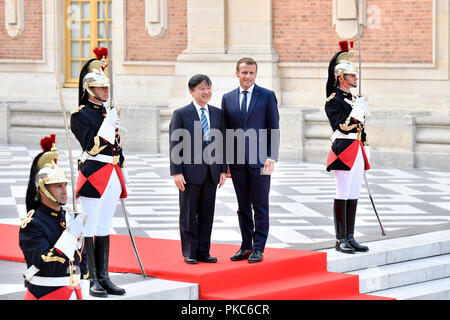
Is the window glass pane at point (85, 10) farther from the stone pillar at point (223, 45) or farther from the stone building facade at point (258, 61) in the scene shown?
the stone pillar at point (223, 45)

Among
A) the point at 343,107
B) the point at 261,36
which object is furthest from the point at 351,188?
the point at 261,36

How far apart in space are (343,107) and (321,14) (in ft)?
25.0

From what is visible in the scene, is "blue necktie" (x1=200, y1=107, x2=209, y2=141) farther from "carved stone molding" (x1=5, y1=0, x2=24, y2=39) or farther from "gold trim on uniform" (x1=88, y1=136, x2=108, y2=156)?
"carved stone molding" (x1=5, y1=0, x2=24, y2=39)

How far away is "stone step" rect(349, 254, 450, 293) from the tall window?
442 inches

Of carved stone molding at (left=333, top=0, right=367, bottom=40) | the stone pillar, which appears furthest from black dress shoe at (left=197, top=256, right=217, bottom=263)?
the stone pillar

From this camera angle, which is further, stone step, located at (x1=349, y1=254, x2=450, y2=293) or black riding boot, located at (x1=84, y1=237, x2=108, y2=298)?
stone step, located at (x1=349, y1=254, x2=450, y2=293)

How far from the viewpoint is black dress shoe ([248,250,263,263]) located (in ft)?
26.0

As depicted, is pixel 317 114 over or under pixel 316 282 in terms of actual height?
over

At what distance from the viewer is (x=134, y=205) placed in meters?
11.8

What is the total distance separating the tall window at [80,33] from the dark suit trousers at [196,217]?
11.5 metres

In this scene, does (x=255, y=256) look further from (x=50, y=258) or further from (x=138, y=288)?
(x=50, y=258)

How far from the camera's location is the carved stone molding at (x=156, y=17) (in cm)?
1775

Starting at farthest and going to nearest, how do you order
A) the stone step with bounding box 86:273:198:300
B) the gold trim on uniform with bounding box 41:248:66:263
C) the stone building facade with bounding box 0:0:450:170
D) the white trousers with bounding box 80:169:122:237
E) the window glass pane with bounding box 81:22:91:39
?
the window glass pane with bounding box 81:22:91:39 < the stone building facade with bounding box 0:0:450:170 < the white trousers with bounding box 80:169:122:237 < the stone step with bounding box 86:273:198:300 < the gold trim on uniform with bounding box 41:248:66:263
